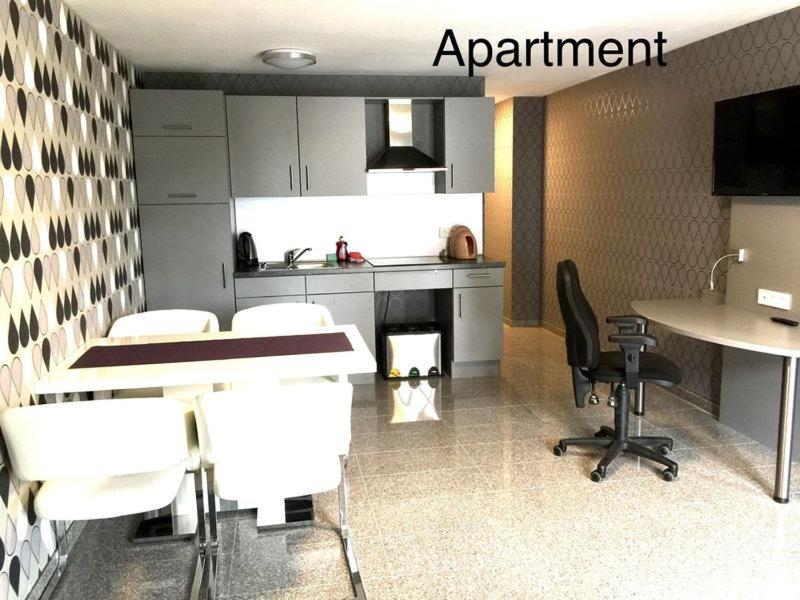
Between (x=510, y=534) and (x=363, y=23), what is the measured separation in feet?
9.32

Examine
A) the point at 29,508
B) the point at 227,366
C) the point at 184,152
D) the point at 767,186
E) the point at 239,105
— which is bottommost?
the point at 29,508

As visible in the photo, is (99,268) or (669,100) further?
(669,100)

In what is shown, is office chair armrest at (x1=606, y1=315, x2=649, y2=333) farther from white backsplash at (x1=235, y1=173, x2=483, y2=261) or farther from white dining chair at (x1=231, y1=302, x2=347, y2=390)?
white backsplash at (x1=235, y1=173, x2=483, y2=261)

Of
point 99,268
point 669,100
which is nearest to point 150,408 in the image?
point 99,268

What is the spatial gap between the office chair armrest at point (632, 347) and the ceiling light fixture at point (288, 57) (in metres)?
2.79

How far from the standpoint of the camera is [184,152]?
482 centimetres

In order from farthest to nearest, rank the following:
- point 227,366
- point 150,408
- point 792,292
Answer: point 792,292, point 227,366, point 150,408

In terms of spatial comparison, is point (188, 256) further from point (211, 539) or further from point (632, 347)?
point (632, 347)

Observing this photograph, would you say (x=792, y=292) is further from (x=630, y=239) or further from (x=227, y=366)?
(x=227, y=366)

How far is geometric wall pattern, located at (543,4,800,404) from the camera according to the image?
4.07 m

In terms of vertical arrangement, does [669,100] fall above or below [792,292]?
above

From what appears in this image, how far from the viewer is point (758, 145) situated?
147 inches

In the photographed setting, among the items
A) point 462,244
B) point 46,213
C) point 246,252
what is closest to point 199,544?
point 46,213

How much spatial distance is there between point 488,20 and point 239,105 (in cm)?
204
